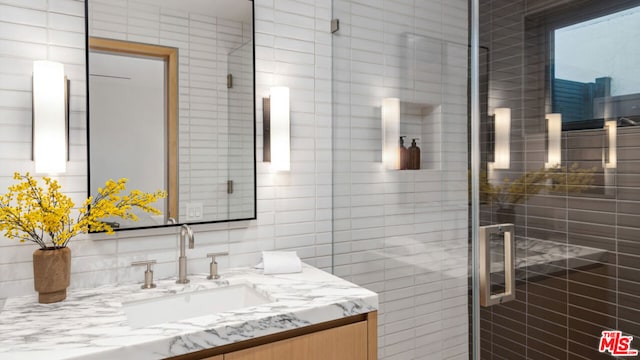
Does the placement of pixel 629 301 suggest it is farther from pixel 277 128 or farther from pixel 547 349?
pixel 277 128

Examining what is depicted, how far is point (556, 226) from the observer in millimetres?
1153

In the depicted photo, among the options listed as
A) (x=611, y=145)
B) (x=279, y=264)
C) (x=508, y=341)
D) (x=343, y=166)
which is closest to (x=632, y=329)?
(x=508, y=341)

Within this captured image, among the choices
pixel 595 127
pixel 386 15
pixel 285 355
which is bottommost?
pixel 285 355

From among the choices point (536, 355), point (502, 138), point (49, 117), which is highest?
point (49, 117)

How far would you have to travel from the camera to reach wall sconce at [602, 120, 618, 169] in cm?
103

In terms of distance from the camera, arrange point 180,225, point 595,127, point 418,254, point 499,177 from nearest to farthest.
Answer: point 595,127 < point 499,177 < point 418,254 < point 180,225

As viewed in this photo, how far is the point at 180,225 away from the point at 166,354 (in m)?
0.74

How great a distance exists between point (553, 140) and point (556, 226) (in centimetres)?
25

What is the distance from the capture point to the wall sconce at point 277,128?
195cm

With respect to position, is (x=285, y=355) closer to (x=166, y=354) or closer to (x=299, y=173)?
(x=166, y=354)

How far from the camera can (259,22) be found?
196cm

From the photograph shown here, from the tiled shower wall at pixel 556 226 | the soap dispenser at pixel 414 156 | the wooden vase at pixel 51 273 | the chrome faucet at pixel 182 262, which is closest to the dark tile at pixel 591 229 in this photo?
the tiled shower wall at pixel 556 226

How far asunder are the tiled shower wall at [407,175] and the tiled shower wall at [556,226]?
0.47 ft

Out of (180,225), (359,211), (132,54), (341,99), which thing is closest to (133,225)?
(180,225)
